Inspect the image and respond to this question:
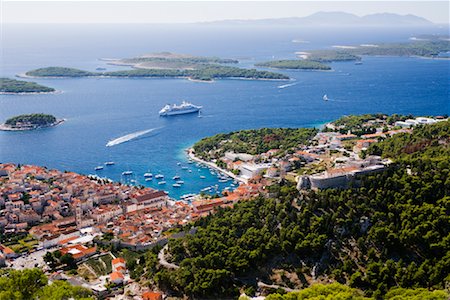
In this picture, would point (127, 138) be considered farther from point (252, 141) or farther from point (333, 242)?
point (333, 242)

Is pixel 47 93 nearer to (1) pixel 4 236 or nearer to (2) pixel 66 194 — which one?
(2) pixel 66 194

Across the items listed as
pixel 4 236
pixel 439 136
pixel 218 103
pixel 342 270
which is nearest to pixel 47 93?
pixel 218 103

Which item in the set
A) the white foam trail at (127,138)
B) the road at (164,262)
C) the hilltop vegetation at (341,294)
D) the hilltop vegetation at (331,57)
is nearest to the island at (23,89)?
the white foam trail at (127,138)

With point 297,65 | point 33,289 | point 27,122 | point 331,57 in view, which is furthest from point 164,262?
point 331,57

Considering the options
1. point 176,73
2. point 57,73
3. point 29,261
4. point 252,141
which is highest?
point 57,73

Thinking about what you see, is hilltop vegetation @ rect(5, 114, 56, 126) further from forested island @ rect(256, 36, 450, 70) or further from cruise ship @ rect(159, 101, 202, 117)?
forested island @ rect(256, 36, 450, 70)
